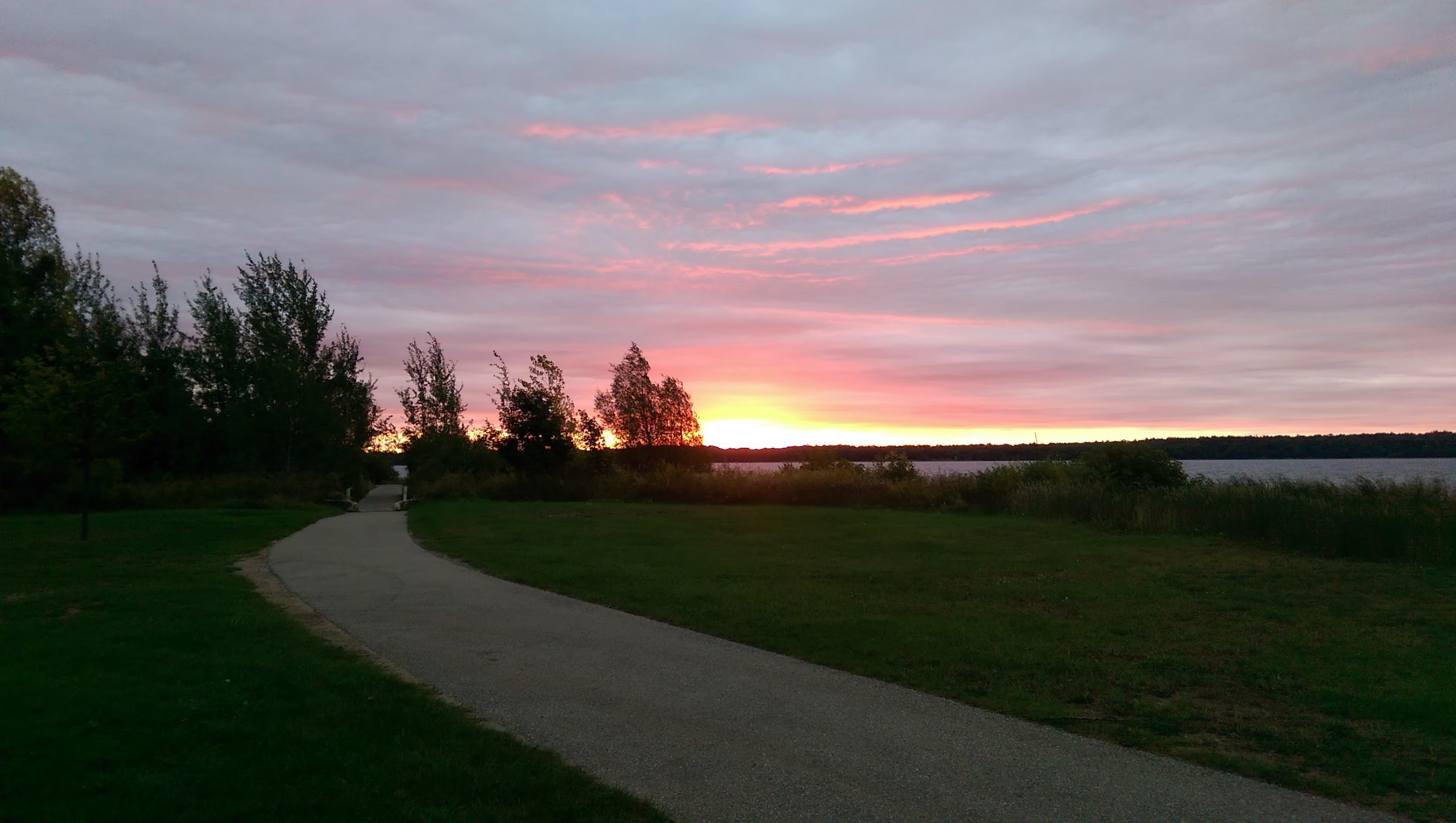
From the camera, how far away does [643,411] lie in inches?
2217

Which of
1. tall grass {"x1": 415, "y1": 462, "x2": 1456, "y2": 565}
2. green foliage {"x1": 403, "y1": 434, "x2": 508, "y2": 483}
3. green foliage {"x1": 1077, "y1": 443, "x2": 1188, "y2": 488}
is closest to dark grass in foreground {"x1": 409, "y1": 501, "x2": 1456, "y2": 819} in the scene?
tall grass {"x1": 415, "y1": 462, "x2": 1456, "y2": 565}

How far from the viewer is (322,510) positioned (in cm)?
3062

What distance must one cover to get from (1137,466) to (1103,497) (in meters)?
8.81

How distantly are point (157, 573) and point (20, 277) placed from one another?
1153 inches

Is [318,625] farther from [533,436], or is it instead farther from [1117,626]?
[533,436]

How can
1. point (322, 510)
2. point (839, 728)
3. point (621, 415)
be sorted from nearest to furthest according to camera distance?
point (839, 728)
point (322, 510)
point (621, 415)

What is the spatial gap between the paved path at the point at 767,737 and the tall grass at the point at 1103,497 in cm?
1447

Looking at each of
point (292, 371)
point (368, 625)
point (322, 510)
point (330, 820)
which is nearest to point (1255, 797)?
point (330, 820)

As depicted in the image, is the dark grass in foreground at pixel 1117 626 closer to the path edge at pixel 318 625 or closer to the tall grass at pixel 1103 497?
the tall grass at pixel 1103 497

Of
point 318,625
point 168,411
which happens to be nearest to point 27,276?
point 168,411

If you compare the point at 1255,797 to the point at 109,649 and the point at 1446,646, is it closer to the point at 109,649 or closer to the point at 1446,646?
the point at 1446,646

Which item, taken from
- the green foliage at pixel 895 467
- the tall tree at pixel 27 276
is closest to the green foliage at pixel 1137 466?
the green foliage at pixel 895 467

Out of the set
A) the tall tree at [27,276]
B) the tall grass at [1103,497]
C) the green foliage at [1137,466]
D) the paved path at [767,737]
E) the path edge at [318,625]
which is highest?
the tall tree at [27,276]

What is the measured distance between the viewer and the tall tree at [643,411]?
55938 mm
